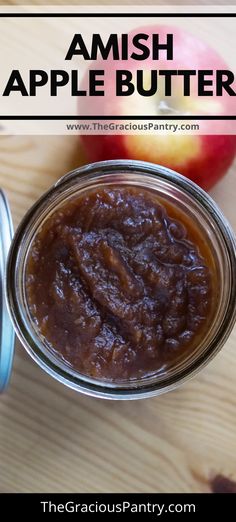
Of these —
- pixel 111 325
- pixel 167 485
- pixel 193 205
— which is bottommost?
pixel 167 485

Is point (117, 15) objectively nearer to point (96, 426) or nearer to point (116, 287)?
point (116, 287)

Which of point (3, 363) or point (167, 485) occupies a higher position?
point (3, 363)

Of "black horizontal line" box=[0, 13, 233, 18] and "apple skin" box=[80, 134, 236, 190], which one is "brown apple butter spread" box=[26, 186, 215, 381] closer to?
"apple skin" box=[80, 134, 236, 190]

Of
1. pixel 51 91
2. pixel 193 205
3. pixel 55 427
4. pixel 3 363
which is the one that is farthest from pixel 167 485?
pixel 51 91

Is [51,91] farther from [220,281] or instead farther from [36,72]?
[220,281]
